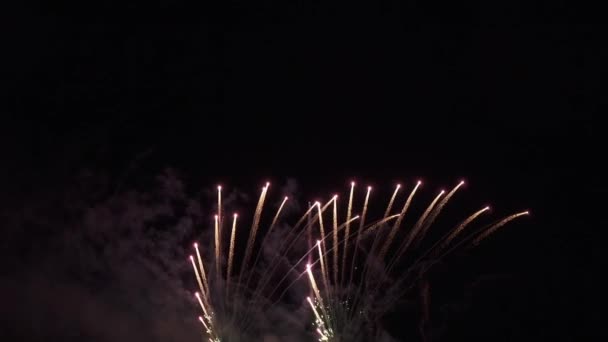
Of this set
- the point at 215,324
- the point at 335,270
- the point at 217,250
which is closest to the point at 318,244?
the point at 335,270

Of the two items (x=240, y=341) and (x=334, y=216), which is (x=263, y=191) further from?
(x=240, y=341)

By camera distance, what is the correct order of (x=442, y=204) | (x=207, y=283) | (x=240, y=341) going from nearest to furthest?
(x=442, y=204)
(x=207, y=283)
(x=240, y=341)

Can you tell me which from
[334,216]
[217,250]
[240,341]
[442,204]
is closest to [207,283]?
[217,250]

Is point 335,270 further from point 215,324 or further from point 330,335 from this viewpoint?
point 215,324

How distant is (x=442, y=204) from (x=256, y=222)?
220 inches

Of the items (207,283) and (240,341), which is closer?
(207,283)

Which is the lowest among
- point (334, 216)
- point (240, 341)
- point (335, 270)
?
point (240, 341)

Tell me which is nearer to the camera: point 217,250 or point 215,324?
point 217,250

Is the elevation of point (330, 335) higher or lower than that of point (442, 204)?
lower

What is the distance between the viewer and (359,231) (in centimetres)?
2311

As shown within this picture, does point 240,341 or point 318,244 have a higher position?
point 318,244

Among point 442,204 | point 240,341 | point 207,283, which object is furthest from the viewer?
point 240,341

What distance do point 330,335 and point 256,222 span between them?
4345 mm

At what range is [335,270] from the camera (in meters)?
23.3
